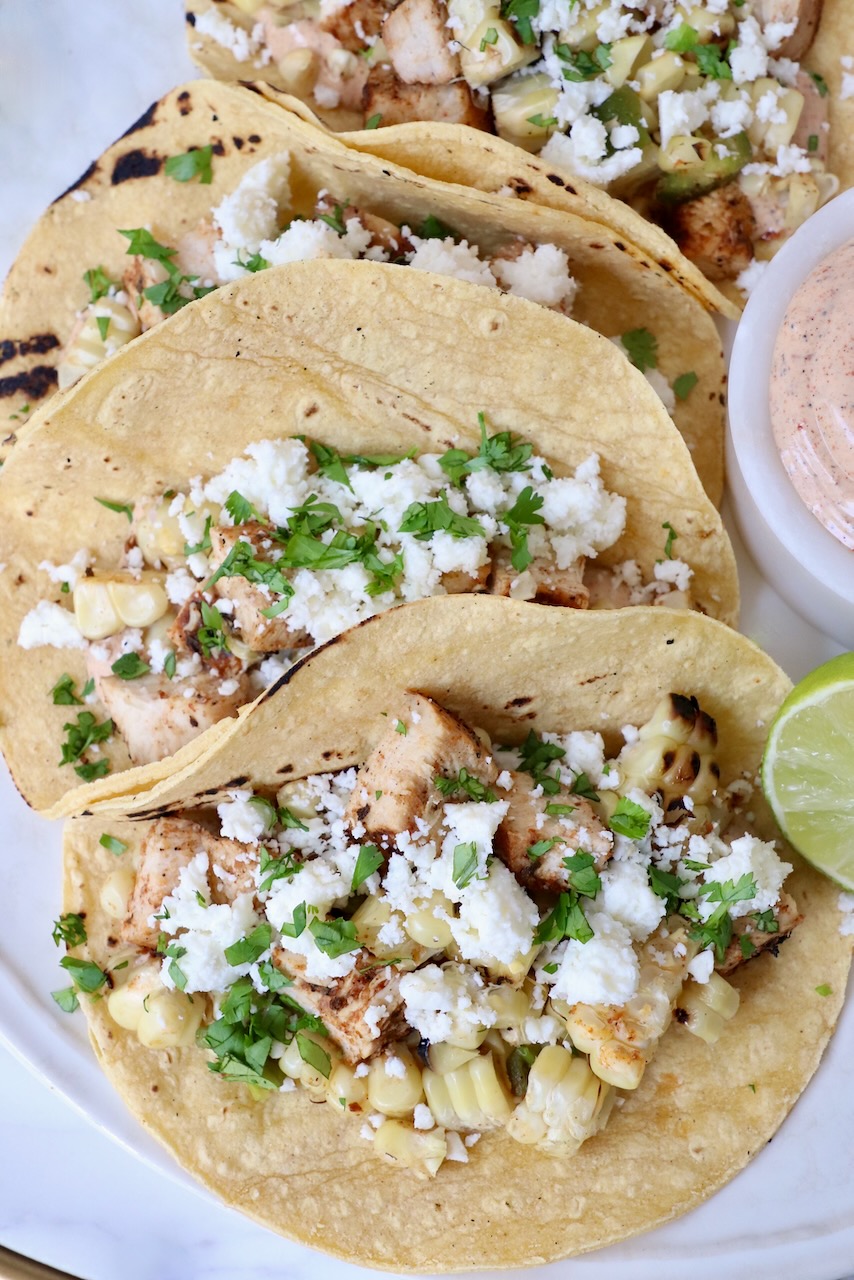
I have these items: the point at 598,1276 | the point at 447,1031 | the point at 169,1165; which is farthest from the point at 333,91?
the point at 598,1276

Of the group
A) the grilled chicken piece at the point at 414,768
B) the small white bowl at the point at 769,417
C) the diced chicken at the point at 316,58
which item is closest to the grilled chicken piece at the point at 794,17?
the small white bowl at the point at 769,417

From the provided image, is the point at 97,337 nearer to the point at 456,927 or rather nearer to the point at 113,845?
the point at 113,845

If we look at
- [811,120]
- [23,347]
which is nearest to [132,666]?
[23,347]

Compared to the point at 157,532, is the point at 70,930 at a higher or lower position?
lower

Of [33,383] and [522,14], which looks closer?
[522,14]

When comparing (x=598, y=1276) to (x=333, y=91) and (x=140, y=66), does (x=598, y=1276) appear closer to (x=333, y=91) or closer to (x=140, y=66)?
(x=333, y=91)

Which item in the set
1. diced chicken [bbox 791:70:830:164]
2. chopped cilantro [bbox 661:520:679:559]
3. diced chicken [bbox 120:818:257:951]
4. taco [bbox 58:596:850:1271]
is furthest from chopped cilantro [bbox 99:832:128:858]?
diced chicken [bbox 791:70:830:164]
